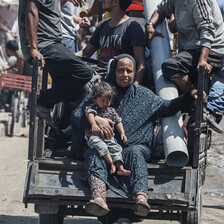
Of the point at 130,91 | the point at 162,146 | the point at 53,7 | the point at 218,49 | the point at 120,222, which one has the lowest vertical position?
the point at 120,222

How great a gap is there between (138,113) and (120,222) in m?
1.70

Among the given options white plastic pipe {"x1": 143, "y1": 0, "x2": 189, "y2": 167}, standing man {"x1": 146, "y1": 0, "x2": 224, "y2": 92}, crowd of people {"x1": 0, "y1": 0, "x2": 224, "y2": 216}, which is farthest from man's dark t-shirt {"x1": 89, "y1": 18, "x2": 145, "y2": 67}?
standing man {"x1": 146, "y1": 0, "x2": 224, "y2": 92}

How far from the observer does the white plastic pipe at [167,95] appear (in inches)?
192

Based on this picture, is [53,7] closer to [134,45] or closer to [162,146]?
[134,45]

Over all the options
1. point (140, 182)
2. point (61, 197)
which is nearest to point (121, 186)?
point (140, 182)

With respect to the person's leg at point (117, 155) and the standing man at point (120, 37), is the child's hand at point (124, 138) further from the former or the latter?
the standing man at point (120, 37)

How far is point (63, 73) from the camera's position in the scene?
18.7 ft

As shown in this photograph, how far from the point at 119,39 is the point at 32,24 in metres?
1.02

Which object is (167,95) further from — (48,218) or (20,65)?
(20,65)

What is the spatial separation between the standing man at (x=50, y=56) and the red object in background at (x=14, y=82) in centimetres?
733

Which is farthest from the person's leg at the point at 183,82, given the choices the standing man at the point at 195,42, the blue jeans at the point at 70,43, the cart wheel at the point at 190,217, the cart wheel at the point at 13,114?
the cart wheel at the point at 13,114

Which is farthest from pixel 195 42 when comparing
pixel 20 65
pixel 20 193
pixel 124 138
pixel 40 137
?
pixel 20 65

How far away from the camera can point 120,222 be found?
6402 millimetres

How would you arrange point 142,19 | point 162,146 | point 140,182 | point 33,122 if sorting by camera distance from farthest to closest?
point 142,19 → point 162,146 → point 33,122 → point 140,182
